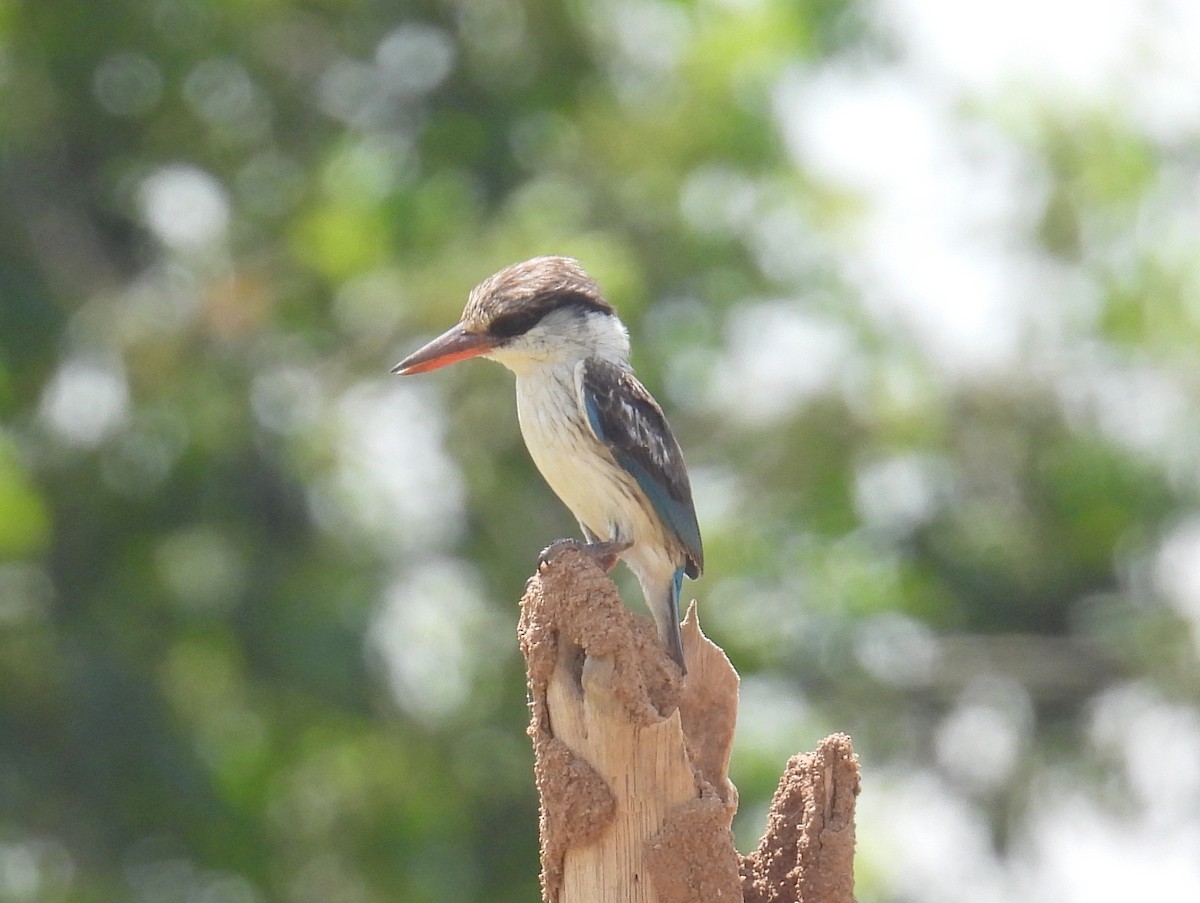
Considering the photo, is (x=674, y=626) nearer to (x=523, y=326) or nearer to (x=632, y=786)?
(x=632, y=786)

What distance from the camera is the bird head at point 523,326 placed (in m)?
5.83

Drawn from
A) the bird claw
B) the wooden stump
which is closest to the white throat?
the bird claw

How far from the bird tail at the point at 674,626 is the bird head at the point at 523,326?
0.67 metres

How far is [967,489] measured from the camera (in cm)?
1385

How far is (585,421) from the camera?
18.9 ft

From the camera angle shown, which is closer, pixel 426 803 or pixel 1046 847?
pixel 426 803

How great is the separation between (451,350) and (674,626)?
1.05m

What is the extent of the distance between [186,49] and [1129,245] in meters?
6.29

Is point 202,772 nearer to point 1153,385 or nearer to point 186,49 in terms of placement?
point 186,49

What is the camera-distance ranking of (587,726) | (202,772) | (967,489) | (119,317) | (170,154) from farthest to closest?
(967,489) < (170,154) < (202,772) < (119,317) < (587,726)

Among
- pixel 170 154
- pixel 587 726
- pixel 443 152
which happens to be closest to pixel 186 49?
pixel 170 154

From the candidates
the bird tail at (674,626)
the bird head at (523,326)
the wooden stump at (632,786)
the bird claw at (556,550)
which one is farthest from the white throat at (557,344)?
the wooden stump at (632,786)

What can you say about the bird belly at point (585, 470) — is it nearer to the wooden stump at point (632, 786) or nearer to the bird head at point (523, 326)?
the bird head at point (523, 326)

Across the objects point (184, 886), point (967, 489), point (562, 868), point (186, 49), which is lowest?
point (562, 868)
